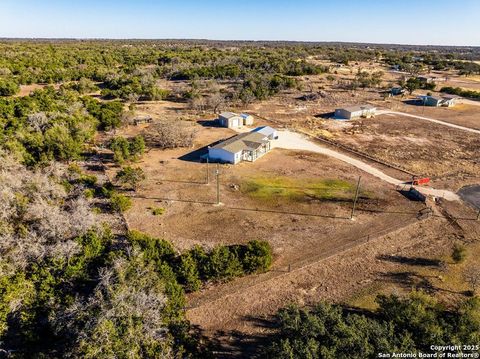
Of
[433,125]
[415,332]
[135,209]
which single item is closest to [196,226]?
[135,209]

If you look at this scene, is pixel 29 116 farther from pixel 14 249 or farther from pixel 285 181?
pixel 285 181

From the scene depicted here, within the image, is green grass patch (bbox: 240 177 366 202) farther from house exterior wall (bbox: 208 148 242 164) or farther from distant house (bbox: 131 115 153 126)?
distant house (bbox: 131 115 153 126)

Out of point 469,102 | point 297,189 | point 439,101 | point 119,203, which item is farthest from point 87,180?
point 469,102

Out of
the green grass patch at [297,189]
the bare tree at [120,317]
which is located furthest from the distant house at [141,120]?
the bare tree at [120,317]

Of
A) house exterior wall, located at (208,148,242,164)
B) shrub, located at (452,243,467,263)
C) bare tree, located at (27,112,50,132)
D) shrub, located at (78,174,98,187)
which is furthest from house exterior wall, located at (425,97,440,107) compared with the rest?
bare tree, located at (27,112,50,132)

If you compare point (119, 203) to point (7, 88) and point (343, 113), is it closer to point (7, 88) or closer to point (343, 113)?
point (343, 113)
